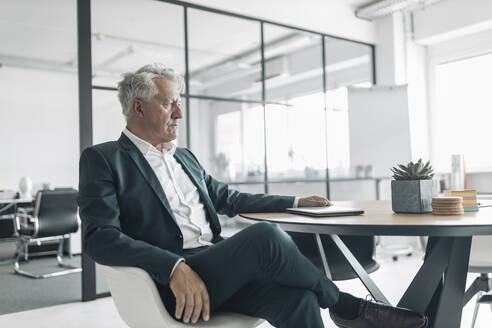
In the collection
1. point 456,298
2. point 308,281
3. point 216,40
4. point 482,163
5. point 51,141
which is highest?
point 216,40

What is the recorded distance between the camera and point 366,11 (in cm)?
544

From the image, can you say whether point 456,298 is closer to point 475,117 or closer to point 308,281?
point 308,281

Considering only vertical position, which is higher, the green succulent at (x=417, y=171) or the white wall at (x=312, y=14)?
the white wall at (x=312, y=14)

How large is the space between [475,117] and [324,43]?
208 centimetres

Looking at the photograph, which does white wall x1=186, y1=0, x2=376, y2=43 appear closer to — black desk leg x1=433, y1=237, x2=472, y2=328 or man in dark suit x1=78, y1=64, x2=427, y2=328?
man in dark suit x1=78, y1=64, x2=427, y2=328

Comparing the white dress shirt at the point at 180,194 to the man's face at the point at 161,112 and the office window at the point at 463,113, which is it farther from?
the office window at the point at 463,113

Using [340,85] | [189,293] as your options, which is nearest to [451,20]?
[340,85]

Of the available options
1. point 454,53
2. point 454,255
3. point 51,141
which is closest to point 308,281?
point 454,255

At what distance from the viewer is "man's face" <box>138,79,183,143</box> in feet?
6.17

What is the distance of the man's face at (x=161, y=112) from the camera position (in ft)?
6.17

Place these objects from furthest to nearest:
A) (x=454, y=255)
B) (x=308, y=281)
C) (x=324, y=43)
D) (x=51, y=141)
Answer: (x=51, y=141)
(x=324, y=43)
(x=454, y=255)
(x=308, y=281)

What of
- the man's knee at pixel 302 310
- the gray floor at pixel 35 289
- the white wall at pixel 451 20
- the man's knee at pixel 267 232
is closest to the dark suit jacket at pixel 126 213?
the man's knee at pixel 267 232

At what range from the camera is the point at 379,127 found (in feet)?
18.6

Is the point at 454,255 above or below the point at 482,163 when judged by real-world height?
below
